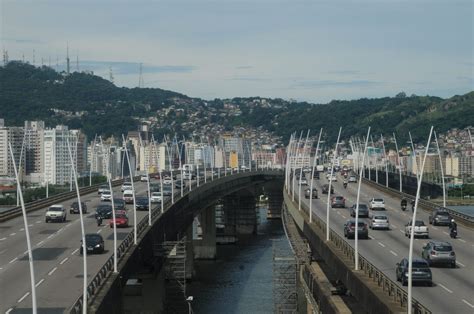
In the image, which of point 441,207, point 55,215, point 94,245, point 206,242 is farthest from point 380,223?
point 206,242

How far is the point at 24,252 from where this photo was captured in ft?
173

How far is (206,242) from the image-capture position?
4690 inches

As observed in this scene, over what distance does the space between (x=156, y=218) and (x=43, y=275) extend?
24.2 m

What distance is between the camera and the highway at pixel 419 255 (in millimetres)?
37062

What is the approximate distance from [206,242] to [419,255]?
6851cm

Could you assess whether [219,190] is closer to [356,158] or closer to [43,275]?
[356,158]

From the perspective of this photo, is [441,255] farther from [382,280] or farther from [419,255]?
[382,280]

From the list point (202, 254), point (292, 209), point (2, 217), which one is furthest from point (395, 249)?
point (202, 254)

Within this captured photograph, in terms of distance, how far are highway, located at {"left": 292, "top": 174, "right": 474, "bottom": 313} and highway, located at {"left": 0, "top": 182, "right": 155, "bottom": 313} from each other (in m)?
12.9

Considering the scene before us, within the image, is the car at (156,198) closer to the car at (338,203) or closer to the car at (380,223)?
the car at (338,203)

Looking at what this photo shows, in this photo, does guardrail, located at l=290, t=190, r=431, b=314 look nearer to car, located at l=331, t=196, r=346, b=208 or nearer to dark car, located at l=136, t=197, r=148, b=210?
dark car, located at l=136, t=197, r=148, b=210

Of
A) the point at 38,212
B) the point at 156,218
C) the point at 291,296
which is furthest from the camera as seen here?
the point at 38,212

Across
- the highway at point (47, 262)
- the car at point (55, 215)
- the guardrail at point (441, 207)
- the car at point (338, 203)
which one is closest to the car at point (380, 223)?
the guardrail at point (441, 207)

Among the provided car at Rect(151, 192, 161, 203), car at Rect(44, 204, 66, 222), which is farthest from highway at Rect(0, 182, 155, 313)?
car at Rect(151, 192, 161, 203)
